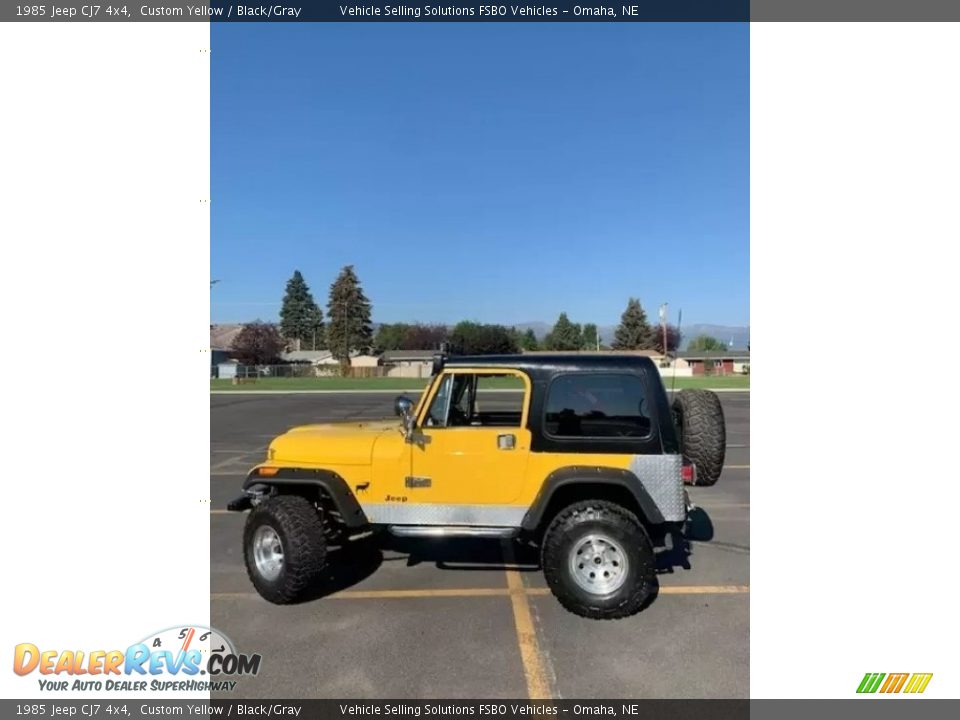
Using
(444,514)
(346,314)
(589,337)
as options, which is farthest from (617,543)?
(589,337)

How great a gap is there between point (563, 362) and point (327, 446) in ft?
6.31

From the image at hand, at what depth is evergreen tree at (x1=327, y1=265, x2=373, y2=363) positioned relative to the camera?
72500mm

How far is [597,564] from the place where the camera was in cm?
372

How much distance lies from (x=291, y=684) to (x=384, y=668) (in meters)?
0.50

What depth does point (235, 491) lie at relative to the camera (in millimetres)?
7086

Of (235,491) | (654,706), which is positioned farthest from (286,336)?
(654,706)

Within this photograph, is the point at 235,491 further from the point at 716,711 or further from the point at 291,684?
the point at 716,711

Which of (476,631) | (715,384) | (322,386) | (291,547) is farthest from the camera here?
(322,386)

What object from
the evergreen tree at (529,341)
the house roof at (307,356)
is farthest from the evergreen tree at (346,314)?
the evergreen tree at (529,341)

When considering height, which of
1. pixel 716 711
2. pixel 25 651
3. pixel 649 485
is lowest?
pixel 716 711

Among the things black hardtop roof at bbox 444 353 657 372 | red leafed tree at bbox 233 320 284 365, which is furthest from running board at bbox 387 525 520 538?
red leafed tree at bbox 233 320 284 365
